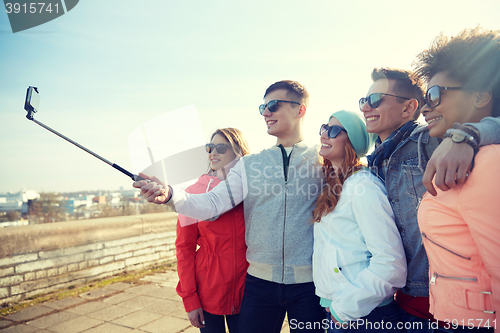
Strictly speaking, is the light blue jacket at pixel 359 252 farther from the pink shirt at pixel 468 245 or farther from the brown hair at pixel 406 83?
the brown hair at pixel 406 83

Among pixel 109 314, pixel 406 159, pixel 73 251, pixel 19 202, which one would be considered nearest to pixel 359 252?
pixel 406 159

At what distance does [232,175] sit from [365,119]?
3.52 feet

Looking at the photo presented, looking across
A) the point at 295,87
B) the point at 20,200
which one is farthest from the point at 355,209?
the point at 20,200

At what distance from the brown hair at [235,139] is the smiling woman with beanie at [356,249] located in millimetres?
1005

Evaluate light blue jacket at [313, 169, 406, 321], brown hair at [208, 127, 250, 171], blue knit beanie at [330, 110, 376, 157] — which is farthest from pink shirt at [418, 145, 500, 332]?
brown hair at [208, 127, 250, 171]

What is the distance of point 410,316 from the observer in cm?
159

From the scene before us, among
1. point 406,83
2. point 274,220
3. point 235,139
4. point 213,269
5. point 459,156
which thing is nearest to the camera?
point 459,156

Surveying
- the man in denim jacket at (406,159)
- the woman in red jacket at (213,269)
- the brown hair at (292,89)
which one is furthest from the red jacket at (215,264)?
the man in denim jacket at (406,159)

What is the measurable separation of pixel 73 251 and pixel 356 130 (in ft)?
16.8

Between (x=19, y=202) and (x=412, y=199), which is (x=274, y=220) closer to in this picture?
(x=412, y=199)

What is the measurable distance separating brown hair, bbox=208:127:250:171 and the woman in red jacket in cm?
58

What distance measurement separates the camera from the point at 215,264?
93.4 inches

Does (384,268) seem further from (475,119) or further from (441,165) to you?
(475,119)

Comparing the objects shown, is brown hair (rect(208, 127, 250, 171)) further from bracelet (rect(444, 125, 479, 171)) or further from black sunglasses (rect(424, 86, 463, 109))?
bracelet (rect(444, 125, 479, 171))
